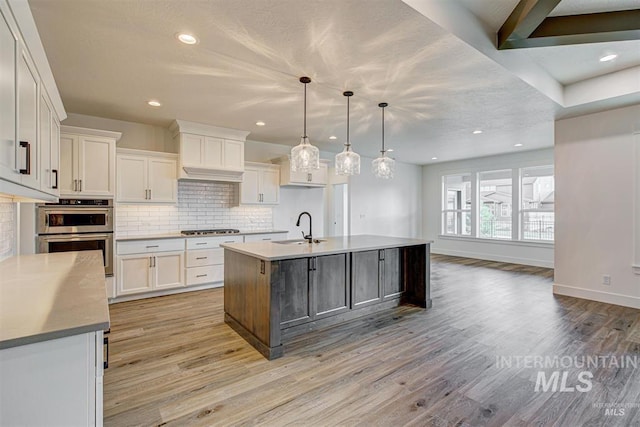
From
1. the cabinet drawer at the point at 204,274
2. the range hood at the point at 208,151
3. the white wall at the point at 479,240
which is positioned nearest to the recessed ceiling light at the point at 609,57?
the white wall at the point at 479,240

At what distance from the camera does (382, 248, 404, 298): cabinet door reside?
382 centimetres

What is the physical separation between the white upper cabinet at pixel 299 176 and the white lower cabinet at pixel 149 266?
2136mm

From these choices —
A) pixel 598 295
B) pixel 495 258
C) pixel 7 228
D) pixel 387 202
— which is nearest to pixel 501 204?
pixel 495 258

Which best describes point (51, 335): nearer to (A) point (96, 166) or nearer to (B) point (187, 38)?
(B) point (187, 38)

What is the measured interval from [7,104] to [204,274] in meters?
3.77

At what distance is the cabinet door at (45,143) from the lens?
2.17 metres

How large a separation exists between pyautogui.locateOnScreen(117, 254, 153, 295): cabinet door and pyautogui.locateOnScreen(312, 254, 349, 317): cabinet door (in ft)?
8.78

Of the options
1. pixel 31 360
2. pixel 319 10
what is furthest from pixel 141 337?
pixel 319 10

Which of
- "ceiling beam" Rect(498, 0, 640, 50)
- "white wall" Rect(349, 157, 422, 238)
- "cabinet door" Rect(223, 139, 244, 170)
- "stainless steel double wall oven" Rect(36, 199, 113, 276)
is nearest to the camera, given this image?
"ceiling beam" Rect(498, 0, 640, 50)

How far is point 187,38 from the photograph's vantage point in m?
2.47

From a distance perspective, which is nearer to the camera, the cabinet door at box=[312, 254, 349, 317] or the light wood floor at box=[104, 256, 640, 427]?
the light wood floor at box=[104, 256, 640, 427]

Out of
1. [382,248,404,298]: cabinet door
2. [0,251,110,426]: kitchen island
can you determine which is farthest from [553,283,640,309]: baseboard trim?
[0,251,110,426]: kitchen island

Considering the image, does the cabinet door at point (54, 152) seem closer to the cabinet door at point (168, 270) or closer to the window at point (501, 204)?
the cabinet door at point (168, 270)

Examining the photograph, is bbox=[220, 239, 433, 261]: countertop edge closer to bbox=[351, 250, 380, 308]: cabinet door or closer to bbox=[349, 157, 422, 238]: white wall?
bbox=[351, 250, 380, 308]: cabinet door
